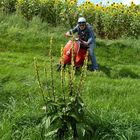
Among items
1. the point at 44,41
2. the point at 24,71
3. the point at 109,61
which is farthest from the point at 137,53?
the point at 24,71

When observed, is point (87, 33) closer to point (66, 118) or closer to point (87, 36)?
point (87, 36)

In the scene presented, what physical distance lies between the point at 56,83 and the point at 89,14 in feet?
23.2

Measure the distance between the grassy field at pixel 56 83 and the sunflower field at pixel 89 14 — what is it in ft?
2.70

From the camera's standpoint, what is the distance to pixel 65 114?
654cm

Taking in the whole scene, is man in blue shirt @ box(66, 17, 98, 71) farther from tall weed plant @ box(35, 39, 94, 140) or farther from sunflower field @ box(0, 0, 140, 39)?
tall weed plant @ box(35, 39, 94, 140)

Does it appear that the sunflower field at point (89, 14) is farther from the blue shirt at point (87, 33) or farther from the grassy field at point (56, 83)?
the blue shirt at point (87, 33)

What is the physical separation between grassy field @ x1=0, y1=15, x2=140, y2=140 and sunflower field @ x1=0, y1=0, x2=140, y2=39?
2.70ft

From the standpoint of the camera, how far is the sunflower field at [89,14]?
15852mm

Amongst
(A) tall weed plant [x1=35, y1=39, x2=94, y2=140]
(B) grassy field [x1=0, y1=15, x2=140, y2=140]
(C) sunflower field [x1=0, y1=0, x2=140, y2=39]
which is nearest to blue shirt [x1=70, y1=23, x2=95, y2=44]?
(B) grassy field [x1=0, y1=15, x2=140, y2=140]

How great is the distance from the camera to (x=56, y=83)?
9641 millimetres

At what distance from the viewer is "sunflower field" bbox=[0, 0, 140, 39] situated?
624 inches

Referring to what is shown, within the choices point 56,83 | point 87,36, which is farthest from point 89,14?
point 56,83

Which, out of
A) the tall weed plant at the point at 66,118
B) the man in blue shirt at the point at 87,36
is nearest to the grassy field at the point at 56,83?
the tall weed plant at the point at 66,118

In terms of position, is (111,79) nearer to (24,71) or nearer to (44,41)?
(24,71)
